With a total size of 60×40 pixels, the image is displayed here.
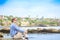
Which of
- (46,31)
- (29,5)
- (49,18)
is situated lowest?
(46,31)

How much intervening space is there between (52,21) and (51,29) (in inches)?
14.6

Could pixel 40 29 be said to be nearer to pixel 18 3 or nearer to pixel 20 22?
pixel 20 22

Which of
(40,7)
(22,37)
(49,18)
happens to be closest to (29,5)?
(40,7)

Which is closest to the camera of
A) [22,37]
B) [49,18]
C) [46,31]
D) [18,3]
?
[22,37]

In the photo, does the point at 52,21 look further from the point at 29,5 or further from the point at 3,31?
the point at 3,31

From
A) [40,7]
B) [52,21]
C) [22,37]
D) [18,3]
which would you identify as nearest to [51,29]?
[52,21]

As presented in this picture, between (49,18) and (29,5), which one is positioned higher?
(29,5)

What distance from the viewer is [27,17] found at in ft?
21.7

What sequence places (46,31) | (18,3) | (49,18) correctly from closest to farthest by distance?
1. (18,3)
2. (49,18)
3. (46,31)

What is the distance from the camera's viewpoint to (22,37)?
3.77 meters

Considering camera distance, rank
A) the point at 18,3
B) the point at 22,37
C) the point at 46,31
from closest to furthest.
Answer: the point at 22,37, the point at 18,3, the point at 46,31

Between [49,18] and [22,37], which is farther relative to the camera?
[49,18]

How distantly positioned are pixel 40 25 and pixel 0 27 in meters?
1.39

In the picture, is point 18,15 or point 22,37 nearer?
point 22,37
